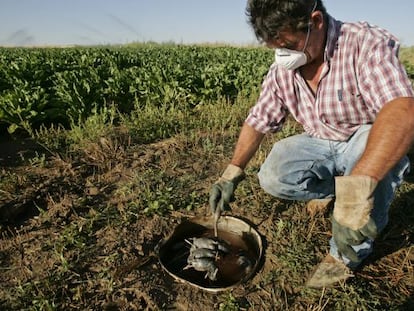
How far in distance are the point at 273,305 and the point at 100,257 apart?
117 centimetres

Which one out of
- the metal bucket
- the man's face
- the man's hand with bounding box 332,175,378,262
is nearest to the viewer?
the man's hand with bounding box 332,175,378,262

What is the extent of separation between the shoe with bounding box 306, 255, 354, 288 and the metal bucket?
1.20 feet

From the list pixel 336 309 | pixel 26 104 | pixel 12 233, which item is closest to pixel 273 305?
pixel 336 309

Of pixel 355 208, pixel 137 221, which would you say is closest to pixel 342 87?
pixel 355 208

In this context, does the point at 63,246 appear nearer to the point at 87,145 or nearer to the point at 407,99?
the point at 87,145

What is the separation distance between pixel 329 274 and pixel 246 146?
38.8 inches

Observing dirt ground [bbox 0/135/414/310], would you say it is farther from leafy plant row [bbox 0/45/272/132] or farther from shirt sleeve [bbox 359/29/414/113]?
leafy plant row [bbox 0/45/272/132]

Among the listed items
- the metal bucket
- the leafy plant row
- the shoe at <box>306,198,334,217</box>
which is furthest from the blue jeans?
the leafy plant row

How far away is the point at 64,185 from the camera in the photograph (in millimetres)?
3113

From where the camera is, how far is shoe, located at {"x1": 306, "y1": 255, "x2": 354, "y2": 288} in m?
2.16

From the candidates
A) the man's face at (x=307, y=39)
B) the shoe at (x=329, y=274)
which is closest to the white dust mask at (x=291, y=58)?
the man's face at (x=307, y=39)

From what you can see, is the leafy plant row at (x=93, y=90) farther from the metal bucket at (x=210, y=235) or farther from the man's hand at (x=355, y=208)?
the man's hand at (x=355, y=208)

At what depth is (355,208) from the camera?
1634mm

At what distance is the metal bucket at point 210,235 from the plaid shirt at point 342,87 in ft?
2.59
